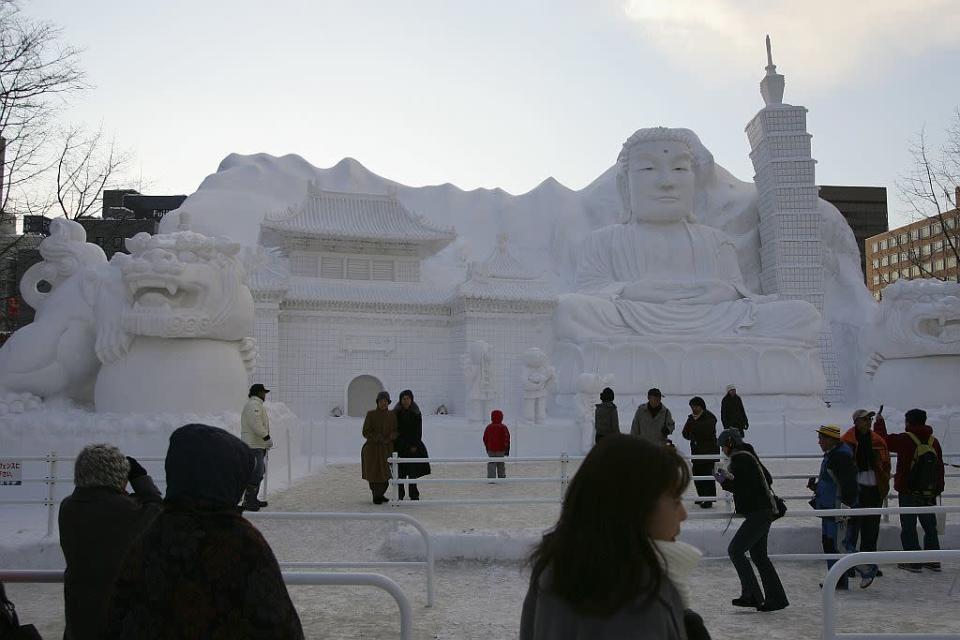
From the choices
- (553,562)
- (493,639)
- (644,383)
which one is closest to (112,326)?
(493,639)

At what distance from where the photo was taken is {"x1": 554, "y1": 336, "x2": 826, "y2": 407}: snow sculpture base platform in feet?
51.2

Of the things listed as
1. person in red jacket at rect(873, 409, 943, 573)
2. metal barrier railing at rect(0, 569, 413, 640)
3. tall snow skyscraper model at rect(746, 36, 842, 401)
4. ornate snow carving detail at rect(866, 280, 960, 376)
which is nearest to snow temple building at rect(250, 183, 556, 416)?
ornate snow carving detail at rect(866, 280, 960, 376)

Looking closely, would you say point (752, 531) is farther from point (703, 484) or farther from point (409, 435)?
point (409, 435)

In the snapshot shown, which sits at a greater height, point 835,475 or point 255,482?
point 835,475

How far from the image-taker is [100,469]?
255cm

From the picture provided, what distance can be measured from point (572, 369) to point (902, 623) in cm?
1122

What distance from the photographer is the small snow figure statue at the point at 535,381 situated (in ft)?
44.7

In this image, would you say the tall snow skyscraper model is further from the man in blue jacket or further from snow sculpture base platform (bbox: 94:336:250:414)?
the man in blue jacket

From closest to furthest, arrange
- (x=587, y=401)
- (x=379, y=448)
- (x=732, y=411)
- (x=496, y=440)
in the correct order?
(x=379, y=448) < (x=496, y=440) < (x=732, y=411) < (x=587, y=401)

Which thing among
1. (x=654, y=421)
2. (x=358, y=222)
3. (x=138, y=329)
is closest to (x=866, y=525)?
(x=654, y=421)

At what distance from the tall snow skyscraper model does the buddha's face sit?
9.06 feet

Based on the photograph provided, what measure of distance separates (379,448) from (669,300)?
34.1ft

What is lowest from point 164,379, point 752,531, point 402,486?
point 402,486

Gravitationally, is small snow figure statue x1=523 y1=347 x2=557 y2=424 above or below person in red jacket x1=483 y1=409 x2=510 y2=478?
above
